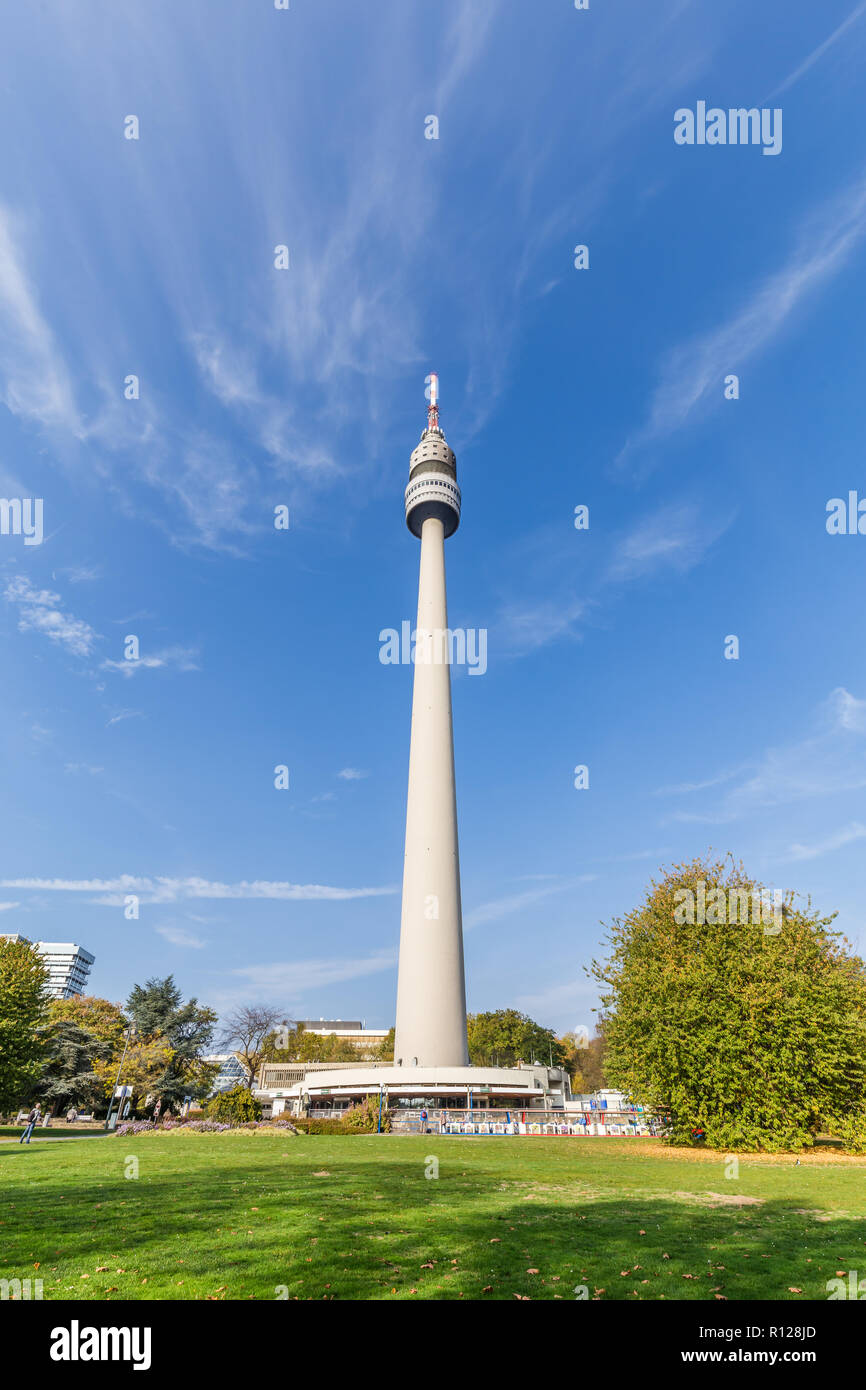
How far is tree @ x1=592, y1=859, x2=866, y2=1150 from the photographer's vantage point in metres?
29.6

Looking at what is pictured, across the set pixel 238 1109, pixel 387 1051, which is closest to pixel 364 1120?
pixel 238 1109

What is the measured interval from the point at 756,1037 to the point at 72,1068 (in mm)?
57575

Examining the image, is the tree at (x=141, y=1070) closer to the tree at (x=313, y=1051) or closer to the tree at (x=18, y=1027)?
the tree at (x=18, y=1027)

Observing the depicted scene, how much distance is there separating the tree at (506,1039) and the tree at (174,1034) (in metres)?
46.9

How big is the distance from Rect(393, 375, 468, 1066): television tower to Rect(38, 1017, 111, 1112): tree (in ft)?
87.8

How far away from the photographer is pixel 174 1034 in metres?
66.8

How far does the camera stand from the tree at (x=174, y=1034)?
63.3 metres

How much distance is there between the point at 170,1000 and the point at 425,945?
84.1 feet

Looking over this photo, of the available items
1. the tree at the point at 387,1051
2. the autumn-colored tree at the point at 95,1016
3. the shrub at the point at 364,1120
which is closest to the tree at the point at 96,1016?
the autumn-colored tree at the point at 95,1016

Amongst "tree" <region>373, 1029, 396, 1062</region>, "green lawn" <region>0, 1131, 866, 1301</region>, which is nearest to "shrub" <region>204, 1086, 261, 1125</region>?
"green lawn" <region>0, 1131, 866, 1301</region>

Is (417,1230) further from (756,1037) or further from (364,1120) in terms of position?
(364,1120)
